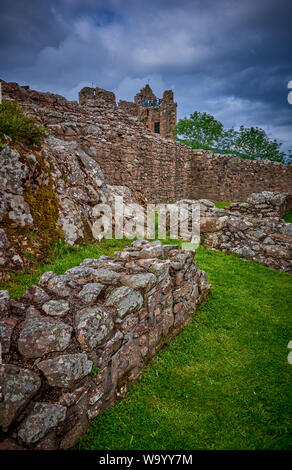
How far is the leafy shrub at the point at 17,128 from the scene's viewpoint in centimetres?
506

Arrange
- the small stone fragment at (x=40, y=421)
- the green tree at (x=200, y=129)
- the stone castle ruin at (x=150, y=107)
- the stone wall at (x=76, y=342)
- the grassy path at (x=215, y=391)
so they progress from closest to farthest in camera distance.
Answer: the small stone fragment at (x=40, y=421) < the stone wall at (x=76, y=342) < the grassy path at (x=215, y=391) < the stone castle ruin at (x=150, y=107) < the green tree at (x=200, y=129)

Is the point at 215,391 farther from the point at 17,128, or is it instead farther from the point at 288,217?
the point at 288,217

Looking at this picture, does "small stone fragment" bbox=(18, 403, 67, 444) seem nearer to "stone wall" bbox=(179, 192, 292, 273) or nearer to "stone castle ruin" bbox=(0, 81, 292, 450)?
"stone castle ruin" bbox=(0, 81, 292, 450)

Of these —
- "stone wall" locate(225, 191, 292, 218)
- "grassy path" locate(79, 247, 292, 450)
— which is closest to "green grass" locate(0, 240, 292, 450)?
"grassy path" locate(79, 247, 292, 450)

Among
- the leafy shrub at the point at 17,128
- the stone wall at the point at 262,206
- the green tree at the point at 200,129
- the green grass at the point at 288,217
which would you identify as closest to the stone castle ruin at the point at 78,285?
the stone wall at the point at 262,206

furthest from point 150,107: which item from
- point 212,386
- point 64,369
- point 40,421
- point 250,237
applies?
point 40,421

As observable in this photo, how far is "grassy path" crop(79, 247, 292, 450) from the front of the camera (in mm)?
2400

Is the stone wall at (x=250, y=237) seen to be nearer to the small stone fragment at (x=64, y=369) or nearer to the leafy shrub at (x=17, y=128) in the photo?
the leafy shrub at (x=17, y=128)

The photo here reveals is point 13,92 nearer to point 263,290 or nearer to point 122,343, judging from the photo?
point 122,343

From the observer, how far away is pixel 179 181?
16516 mm

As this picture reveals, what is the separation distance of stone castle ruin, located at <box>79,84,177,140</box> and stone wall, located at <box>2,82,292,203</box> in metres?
4.64

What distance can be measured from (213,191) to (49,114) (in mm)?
13383

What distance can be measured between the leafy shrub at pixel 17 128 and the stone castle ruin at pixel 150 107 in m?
10.4
